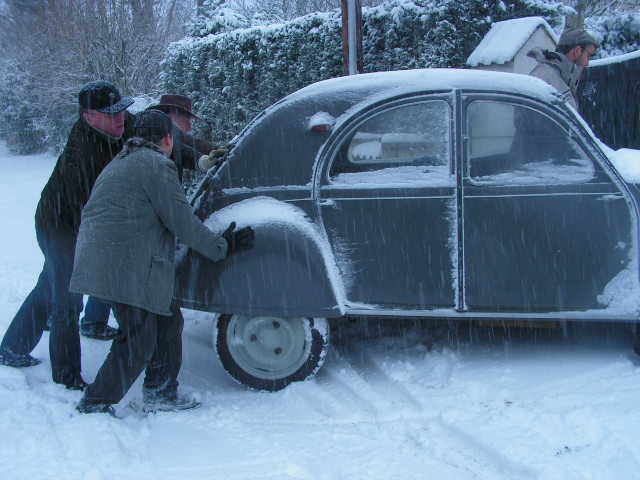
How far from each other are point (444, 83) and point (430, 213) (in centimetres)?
73

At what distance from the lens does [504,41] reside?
295 inches

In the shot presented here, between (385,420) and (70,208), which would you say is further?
(70,208)

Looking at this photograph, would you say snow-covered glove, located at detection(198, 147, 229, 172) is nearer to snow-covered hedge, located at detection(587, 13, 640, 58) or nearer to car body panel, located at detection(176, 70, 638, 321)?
car body panel, located at detection(176, 70, 638, 321)

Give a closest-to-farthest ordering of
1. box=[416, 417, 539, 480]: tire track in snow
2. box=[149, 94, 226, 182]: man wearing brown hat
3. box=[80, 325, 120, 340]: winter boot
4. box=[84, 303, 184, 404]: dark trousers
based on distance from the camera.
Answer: box=[416, 417, 539, 480]: tire track in snow → box=[84, 303, 184, 404]: dark trousers → box=[149, 94, 226, 182]: man wearing brown hat → box=[80, 325, 120, 340]: winter boot

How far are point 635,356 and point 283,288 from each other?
2.13m

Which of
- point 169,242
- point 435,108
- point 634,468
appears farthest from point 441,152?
point 634,468

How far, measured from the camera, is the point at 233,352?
12.2 feet

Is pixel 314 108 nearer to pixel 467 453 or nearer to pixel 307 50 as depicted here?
pixel 467 453

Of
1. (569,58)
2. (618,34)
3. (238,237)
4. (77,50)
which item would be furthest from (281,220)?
(77,50)

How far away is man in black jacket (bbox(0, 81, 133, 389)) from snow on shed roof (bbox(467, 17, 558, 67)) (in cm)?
499

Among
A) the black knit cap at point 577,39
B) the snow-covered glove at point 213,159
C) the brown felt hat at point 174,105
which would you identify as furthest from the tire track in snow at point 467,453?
the black knit cap at point 577,39

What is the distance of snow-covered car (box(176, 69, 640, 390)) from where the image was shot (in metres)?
3.42

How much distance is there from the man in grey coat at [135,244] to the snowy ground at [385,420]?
35 cm

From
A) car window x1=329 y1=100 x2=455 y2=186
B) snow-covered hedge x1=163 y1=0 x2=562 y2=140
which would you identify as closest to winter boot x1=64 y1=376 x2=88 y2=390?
car window x1=329 y1=100 x2=455 y2=186
